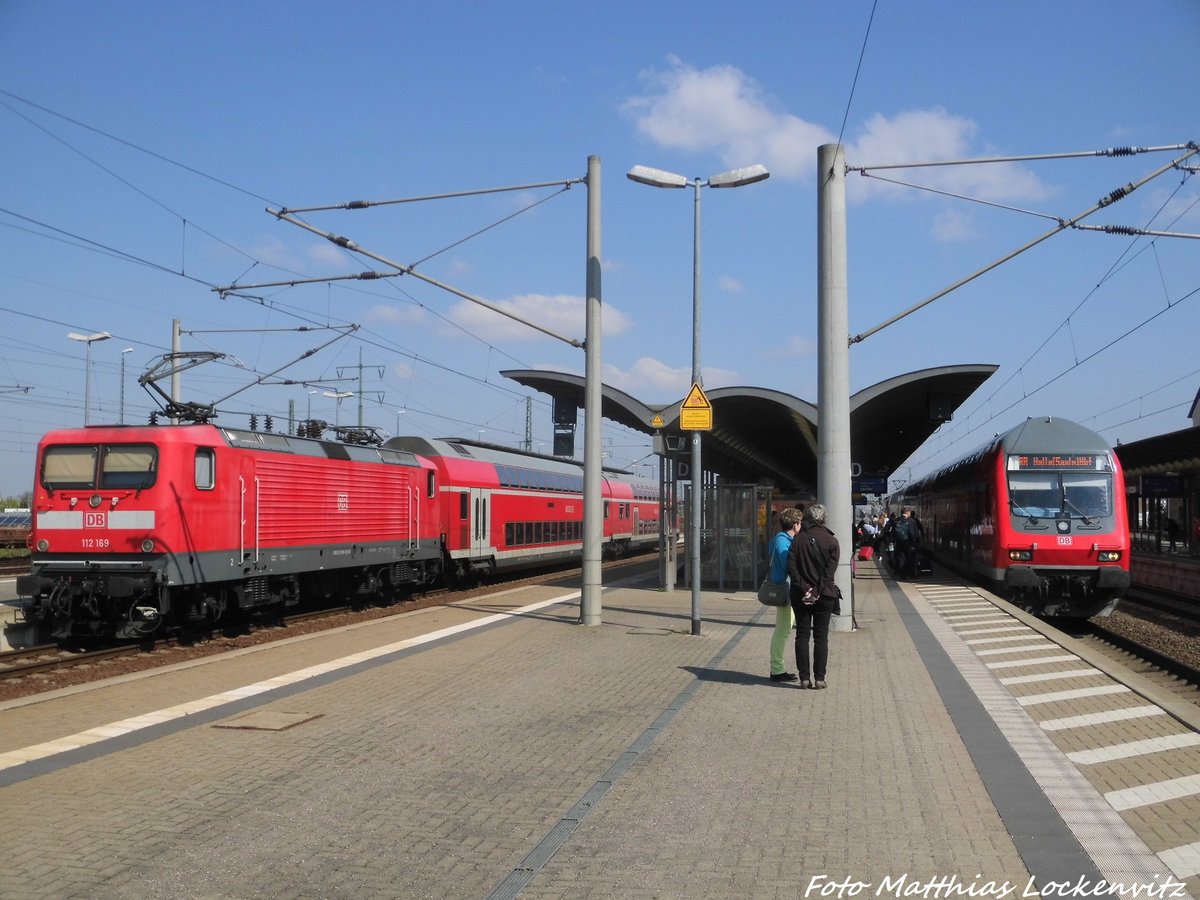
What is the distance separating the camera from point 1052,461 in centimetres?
1938

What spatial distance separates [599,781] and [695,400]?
9.14 meters

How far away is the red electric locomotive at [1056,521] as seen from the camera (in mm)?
18562

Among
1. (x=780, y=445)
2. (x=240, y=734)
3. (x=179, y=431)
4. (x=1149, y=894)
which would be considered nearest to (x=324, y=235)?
(x=179, y=431)

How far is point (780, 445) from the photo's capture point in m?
32.0

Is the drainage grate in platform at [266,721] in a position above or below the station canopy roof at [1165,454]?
below

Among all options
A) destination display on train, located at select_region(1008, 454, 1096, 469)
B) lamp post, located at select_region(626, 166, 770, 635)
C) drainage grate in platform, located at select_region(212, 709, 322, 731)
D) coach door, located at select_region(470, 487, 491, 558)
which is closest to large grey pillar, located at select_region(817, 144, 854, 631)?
lamp post, located at select_region(626, 166, 770, 635)

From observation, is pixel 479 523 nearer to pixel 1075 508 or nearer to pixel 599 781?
pixel 1075 508

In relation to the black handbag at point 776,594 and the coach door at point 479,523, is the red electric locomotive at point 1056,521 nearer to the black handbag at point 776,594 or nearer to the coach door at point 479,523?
the black handbag at point 776,594

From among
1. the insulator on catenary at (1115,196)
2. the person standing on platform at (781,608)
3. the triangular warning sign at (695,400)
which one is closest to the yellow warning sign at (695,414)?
the triangular warning sign at (695,400)

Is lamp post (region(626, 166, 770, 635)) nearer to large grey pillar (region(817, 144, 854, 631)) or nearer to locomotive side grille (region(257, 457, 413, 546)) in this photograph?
large grey pillar (region(817, 144, 854, 631))

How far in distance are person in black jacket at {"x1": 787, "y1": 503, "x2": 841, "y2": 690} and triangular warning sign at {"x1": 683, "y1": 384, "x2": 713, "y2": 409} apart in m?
5.21

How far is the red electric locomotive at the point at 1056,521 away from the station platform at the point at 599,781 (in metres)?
6.68

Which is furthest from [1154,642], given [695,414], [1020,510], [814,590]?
[814,590]

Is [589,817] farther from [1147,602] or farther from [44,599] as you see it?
[1147,602]
